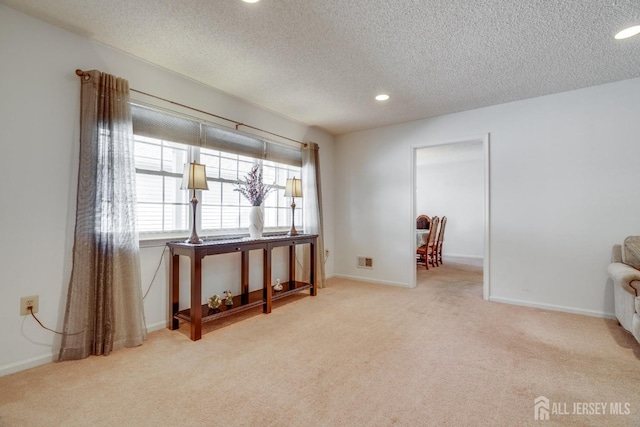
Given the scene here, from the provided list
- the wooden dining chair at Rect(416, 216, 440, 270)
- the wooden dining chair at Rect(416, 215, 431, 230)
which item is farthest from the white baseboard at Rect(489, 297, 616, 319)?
the wooden dining chair at Rect(416, 215, 431, 230)

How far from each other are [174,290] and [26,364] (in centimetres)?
101

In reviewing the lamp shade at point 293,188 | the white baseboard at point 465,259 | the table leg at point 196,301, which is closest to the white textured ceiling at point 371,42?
the lamp shade at point 293,188

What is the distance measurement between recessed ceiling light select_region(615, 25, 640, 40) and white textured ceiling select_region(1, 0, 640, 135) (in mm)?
58

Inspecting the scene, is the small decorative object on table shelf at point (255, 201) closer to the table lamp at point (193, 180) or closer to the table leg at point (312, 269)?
the table lamp at point (193, 180)

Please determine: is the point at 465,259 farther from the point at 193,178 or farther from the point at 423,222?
the point at 193,178

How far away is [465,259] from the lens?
713cm

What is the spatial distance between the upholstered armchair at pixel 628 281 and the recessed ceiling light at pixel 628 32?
5.77 feet

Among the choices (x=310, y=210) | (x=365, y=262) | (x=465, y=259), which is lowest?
(x=465, y=259)

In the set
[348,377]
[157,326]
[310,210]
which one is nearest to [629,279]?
[348,377]

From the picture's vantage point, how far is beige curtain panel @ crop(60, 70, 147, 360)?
6.87 ft

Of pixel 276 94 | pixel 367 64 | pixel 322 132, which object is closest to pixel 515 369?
pixel 367 64

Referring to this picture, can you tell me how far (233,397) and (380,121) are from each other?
379 centimetres

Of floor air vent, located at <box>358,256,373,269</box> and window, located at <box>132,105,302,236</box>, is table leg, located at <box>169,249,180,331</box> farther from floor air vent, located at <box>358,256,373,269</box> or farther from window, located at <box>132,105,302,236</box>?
floor air vent, located at <box>358,256,373,269</box>

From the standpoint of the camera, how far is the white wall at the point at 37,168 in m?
1.91
